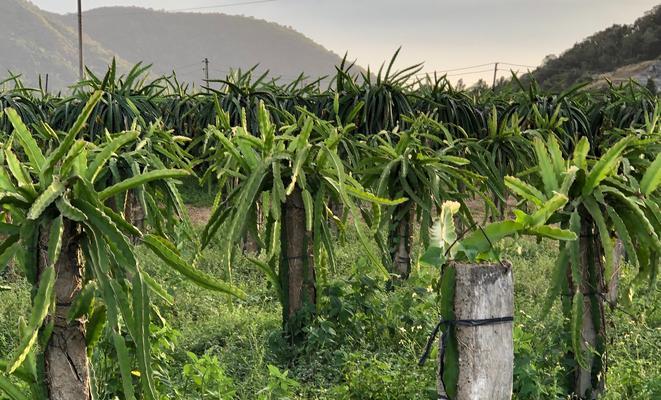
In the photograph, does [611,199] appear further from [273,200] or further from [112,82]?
[112,82]

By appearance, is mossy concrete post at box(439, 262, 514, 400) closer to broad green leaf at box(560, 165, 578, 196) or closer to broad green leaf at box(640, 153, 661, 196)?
broad green leaf at box(560, 165, 578, 196)

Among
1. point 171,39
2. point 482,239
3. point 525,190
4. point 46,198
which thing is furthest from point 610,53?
point 171,39

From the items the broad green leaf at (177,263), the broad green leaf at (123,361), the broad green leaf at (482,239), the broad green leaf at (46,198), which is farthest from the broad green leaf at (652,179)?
the broad green leaf at (46,198)

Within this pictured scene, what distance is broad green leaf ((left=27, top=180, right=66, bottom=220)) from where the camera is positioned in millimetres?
1998

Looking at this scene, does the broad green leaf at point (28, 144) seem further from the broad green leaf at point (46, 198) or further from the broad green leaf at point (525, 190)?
the broad green leaf at point (525, 190)

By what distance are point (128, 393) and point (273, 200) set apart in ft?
5.93

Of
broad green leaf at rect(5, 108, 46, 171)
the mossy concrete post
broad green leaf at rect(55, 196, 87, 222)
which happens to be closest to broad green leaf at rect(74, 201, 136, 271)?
broad green leaf at rect(55, 196, 87, 222)

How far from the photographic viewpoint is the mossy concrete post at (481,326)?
2188 millimetres

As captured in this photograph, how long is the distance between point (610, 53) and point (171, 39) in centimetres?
15777

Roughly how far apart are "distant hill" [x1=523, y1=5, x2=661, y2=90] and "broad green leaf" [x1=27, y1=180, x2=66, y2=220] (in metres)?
33.7

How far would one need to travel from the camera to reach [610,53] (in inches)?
1462

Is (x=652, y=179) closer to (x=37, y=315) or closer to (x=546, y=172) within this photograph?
(x=546, y=172)

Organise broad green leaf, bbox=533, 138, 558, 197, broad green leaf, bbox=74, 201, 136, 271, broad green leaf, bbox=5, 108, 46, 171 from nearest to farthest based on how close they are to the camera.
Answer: broad green leaf, bbox=74, 201, 136, 271 < broad green leaf, bbox=5, 108, 46, 171 < broad green leaf, bbox=533, 138, 558, 197

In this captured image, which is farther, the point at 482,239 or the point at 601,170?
the point at 601,170
